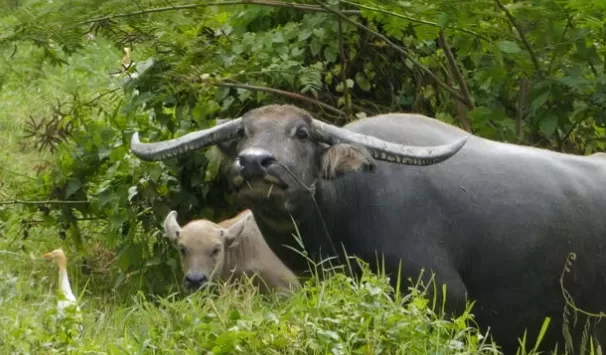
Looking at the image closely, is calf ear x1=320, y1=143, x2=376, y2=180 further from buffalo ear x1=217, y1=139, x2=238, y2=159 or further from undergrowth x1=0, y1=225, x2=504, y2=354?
undergrowth x1=0, y1=225, x2=504, y2=354

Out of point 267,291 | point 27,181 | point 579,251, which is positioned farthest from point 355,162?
point 27,181

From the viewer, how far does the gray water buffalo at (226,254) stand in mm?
9156

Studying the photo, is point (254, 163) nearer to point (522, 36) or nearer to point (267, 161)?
point (267, 161)

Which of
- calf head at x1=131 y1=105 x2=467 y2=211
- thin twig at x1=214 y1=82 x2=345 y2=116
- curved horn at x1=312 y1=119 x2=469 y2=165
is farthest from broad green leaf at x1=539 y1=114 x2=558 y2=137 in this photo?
calf head at x1=131 y1=105 x2=467 y2=211

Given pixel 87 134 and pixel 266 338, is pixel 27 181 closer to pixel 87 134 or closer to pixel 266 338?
pixel 87 134

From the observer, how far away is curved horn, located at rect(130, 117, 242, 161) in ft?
24.3

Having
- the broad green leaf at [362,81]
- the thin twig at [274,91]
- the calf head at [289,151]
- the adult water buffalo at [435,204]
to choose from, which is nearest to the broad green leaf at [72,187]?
the thin twig at [274,91]

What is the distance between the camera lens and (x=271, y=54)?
9562 mm

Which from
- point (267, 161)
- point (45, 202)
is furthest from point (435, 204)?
point (45, 202)

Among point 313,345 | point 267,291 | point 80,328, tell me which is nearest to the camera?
point 313,345

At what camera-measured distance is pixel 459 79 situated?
374 inches

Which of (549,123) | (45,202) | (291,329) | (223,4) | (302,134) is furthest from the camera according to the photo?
(45,202)

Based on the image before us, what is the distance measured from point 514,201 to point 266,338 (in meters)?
2.19

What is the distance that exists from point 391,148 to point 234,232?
95.4 inches
